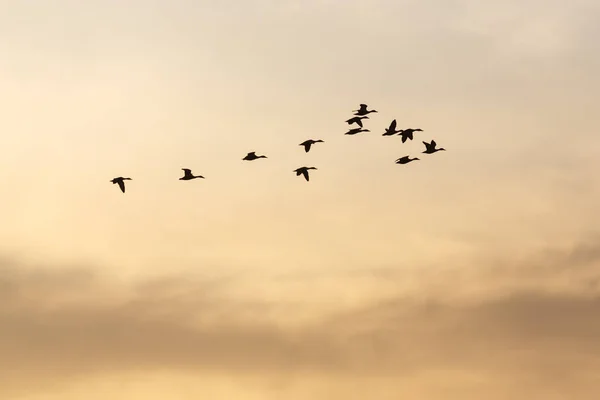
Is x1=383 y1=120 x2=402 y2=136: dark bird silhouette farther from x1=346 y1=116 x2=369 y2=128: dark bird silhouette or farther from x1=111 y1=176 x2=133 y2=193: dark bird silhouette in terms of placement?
x1=111 y1=176 x2=133 y2=193: dark bird silhouette

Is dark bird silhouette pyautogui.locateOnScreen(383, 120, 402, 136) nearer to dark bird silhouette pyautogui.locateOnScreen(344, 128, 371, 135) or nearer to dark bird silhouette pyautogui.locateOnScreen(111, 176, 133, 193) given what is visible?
dark bird silhouette pyautogui.locateOnScreen(344, 128, 371, 135)

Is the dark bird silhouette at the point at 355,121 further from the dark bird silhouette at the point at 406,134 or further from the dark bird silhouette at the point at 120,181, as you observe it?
the dark bird silhouette at the point at 120,181

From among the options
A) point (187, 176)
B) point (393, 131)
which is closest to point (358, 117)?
point (393, 131)

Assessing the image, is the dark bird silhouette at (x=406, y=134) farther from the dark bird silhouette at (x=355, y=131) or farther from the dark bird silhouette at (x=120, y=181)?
the dark bird silhouette at (x=120, y=181)

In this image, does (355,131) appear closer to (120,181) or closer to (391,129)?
(391,129)

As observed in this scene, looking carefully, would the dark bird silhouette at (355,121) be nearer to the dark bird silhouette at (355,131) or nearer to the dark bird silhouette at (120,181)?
the dark bird silhouette at (355,131)

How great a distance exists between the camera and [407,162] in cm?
16738

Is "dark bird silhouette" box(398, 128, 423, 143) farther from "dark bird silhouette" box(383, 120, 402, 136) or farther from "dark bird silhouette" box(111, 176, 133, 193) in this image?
"dark bird silhouette" box(111, 176, 133, 193)

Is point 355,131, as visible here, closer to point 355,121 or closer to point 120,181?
point 355,121

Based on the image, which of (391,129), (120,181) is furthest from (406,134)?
(120,181)

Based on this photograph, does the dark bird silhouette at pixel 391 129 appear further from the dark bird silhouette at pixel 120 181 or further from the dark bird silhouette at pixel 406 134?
the dark bird silhouette at pixel 120 181

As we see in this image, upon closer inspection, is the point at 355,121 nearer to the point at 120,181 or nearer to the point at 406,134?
the point at 406,134

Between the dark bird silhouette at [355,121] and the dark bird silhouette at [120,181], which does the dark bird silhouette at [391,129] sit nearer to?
the dark bird silhouette at [355,121]

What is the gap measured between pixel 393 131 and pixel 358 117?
7989 millimetres
